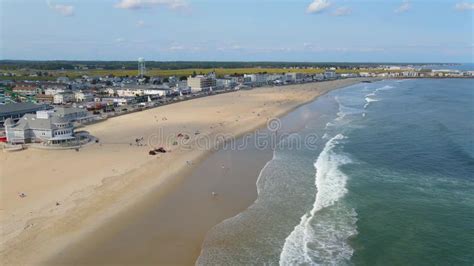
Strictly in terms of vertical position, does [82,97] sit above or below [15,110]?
below

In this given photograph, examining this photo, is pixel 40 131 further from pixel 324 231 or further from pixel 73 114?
pixel 324 231

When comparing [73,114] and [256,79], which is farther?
[256,79]

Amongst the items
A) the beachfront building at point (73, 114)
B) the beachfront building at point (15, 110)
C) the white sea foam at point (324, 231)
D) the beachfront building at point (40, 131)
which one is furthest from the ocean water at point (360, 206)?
the beachfront building at point (15, 110)

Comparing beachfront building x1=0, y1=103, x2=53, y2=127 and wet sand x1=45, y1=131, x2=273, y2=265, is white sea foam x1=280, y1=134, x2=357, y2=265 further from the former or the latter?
beachfront building x1=0, y1=103, x2=53, y2=127

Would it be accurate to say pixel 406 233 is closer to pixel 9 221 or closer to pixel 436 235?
pixel 436 235

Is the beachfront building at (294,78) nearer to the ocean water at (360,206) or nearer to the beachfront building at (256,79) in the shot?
the beachfront building at (256,79)

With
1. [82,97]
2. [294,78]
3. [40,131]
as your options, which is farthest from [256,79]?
[40,131]
